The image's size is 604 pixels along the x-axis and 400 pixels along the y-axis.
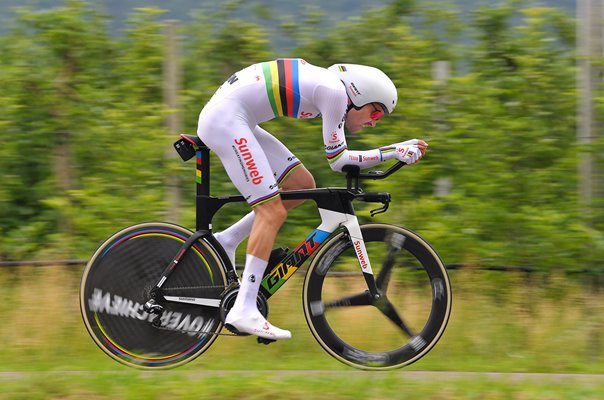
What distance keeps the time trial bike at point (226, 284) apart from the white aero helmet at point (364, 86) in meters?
0.44

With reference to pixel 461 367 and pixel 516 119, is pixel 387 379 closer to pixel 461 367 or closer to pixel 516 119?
pixel 461 367

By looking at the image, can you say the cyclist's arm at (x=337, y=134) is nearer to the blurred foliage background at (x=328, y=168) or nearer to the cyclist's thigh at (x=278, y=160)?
the cyclist's thigh at (x=278, y=160)

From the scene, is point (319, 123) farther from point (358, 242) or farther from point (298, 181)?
point (358, 242)

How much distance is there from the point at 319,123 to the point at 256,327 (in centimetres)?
320

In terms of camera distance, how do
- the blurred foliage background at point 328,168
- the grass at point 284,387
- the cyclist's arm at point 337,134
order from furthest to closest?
the blurred foliage background at point 328,168, the cyclist's arm at point 337,134, the grass at point 284,387

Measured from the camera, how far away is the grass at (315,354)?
563 centimetres

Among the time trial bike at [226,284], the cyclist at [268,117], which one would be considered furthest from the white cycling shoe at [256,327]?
the time trial bike at [226,284]

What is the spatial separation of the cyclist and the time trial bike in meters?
0.15

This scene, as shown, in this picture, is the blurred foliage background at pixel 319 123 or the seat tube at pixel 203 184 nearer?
the seat tube at pixel 203 184

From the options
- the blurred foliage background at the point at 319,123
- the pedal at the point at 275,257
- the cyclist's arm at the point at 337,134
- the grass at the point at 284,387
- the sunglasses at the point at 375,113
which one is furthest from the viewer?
the blurred foliage background at the point at 319,123

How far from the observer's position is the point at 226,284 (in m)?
6.25

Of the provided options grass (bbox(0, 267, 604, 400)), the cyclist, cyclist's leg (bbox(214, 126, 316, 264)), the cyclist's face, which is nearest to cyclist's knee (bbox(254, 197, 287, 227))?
the cyclist

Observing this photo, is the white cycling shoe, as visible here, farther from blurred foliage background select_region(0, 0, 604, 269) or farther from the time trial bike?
blurred foliage background select_region(0, 0, 604, 269)

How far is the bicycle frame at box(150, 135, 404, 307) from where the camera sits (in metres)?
6.14
